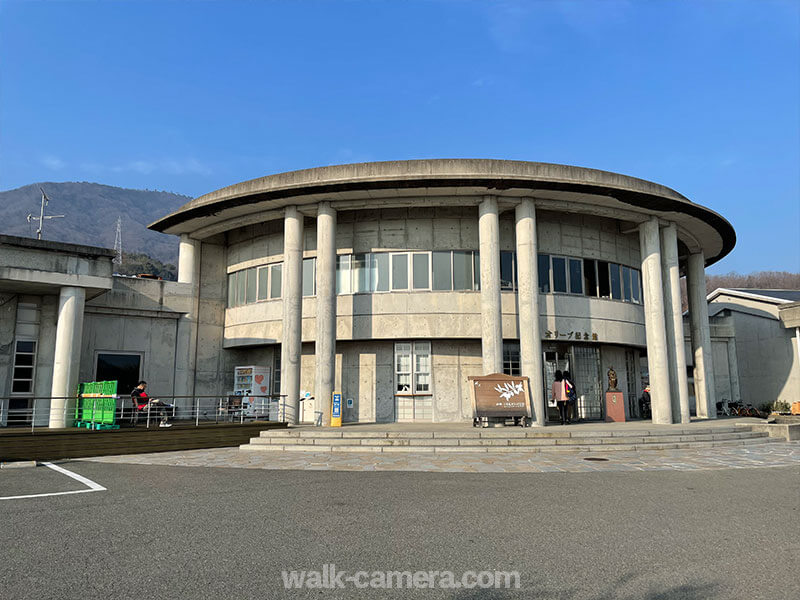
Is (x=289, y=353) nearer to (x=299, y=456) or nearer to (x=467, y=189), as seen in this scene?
(x=299, y=456)

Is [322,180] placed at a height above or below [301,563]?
above

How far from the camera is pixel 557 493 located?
29.0 ft

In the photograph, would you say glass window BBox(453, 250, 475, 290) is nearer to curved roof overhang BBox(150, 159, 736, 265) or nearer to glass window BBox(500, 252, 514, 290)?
glass window BBox(500, 252, 514, 290)

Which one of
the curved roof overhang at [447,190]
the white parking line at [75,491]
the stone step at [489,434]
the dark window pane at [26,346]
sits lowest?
the white parking line at [75,491]

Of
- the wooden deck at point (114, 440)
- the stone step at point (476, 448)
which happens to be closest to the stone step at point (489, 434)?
the stone step at point (476, 448)

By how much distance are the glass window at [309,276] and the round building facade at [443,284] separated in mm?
76

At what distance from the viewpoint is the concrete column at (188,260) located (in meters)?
24.2

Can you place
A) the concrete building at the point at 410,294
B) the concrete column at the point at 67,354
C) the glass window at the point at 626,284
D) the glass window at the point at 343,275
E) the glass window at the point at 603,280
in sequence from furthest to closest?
the glass window at the point at 626,284 → the glass window at the point at 603,280 → the glass window at the point at 343,275 → the concrete building at the point at 410,294 → the concrete column at the point at 67,354

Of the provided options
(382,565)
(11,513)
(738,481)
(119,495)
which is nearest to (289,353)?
(119,495)

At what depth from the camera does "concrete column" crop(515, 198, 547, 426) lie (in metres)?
19.1

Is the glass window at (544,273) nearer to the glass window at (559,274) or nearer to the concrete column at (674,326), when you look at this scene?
the glass window at (559,274)

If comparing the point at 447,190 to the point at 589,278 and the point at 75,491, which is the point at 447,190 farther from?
the point at 75,491

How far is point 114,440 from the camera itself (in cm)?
1491

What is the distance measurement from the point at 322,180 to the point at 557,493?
550 inches
